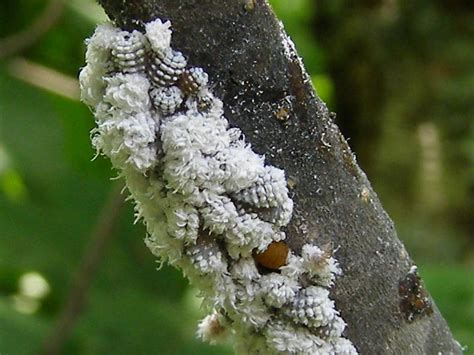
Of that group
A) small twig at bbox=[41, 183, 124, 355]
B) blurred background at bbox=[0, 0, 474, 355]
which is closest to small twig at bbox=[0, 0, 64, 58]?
blurred background at bbox=[0, 0, 474, 355]

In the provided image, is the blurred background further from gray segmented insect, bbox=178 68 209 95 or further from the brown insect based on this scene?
gray segmented insect, bbox=178 68 209 95

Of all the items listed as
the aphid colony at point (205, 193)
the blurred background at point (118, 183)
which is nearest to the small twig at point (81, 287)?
the blurred background at point (118, 183)

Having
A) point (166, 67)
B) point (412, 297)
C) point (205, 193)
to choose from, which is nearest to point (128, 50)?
point (166, 67)

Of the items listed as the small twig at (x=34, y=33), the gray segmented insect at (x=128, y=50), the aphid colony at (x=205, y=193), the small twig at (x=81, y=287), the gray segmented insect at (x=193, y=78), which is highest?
the small twig at (x=34, y=33)

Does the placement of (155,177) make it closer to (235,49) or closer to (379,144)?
(235,49)

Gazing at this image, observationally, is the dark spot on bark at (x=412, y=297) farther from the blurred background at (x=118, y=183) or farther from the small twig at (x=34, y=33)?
the small twig at (x=34, y=33)

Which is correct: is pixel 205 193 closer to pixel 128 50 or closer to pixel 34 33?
pixel 128 50
